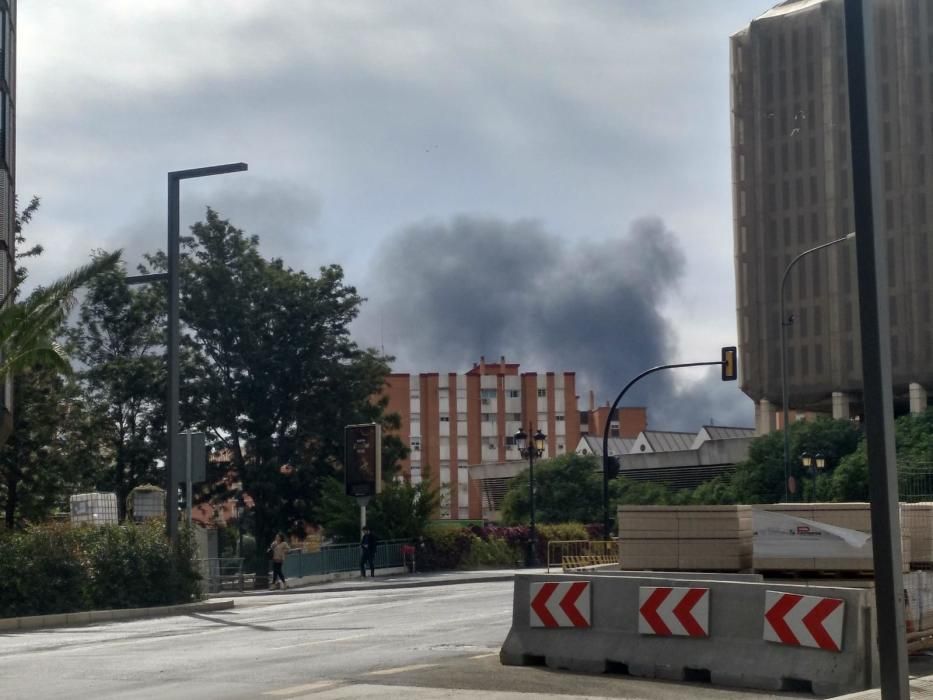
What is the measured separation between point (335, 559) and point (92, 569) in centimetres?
1605

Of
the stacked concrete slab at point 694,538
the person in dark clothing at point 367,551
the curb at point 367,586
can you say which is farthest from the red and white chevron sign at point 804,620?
the person in dark clothing at point 367,551

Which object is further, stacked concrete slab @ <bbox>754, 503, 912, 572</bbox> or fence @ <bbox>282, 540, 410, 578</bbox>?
fence @ <bbox>282, 540, 410, 578</bbox>

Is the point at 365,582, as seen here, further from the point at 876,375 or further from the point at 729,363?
the point at 876,375

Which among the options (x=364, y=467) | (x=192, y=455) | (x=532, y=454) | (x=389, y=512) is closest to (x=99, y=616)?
(x=192, y=455)

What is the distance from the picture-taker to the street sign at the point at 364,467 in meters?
44.8

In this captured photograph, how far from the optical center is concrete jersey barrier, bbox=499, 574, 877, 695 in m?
11.5

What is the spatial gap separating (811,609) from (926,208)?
92.1 metres

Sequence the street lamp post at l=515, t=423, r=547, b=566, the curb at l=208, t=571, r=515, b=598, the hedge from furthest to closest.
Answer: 1. the street lamp post at l=515, t=423, r=547, b=566
2. the curb at l=208, t=571, r=515, b=598
3. the hedge

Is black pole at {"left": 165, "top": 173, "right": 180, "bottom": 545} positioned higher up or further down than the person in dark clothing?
higher up

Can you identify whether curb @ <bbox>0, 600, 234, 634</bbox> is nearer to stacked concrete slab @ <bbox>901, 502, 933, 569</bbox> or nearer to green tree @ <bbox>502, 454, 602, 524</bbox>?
stacked concrete slab @ <bbox>901, 502, 933, 569</bbox>

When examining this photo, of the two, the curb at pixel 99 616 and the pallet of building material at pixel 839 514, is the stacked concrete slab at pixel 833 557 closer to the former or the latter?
the pallet of building material at pixel 839 514

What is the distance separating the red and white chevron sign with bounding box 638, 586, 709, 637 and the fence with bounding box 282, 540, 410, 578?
26.8 metres

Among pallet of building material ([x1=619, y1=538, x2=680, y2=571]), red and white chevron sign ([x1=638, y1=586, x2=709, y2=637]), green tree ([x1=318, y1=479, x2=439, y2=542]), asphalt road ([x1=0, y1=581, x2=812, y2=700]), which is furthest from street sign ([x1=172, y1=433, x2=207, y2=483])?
green tree ([x1=318, y1=479, x2=439, y2=542])

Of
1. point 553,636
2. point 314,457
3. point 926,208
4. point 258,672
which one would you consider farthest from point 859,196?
point 926,208
